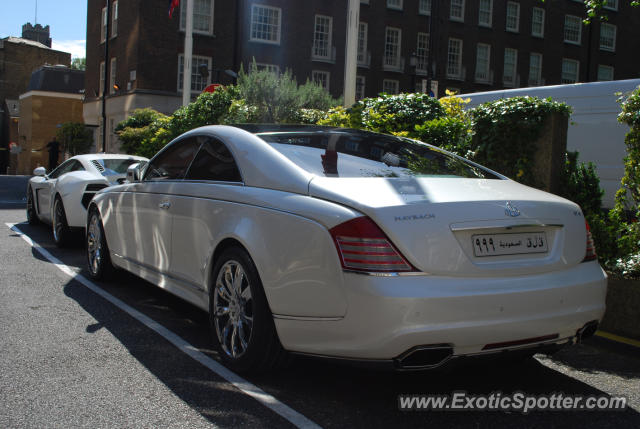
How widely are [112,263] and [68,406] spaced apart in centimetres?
335

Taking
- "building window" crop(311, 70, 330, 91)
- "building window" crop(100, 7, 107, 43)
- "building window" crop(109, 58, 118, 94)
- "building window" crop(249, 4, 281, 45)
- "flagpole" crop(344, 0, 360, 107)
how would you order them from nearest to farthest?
"flagpole" crop(344, 0, 360, 107), "building window" crop(249, 4, 281, 45), "building window" crop(109, 58, 118, 94), "building window" crop(311, 70, 330, 91), "building window" crop(100, 7, 107, 43)

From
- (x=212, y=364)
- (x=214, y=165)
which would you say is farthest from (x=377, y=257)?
(x=214, y=165)

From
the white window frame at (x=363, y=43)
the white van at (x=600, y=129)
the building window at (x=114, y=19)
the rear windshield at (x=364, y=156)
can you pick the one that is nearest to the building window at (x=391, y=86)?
the white window frame at (x=363, y=43)

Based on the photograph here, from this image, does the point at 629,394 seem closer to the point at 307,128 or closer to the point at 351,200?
the point at 351,200

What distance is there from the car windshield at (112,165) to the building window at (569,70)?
4134 centimetres

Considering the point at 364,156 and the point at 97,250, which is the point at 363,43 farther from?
the point at 364,156

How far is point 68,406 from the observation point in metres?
3.57

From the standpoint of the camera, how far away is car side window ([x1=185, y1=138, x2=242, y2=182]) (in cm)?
454

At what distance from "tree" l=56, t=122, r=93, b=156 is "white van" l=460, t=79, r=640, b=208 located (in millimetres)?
35213

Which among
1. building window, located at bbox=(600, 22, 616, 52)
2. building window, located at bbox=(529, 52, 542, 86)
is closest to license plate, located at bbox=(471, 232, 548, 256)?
building window, located at bbox=(529, 52, 542, 86)

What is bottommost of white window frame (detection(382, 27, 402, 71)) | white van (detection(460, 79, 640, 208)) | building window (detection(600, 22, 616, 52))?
white van (detection(460, 79, 640, 208))

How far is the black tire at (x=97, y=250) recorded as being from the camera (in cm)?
682

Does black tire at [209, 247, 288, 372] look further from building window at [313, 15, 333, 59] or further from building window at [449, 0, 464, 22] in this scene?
building window at [449, 0, 464, 22]

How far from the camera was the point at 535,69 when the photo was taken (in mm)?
44750
